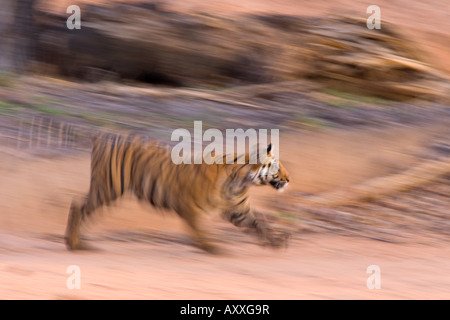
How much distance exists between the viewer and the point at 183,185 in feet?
23.8

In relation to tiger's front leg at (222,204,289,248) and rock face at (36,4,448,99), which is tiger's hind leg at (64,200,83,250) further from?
rock face at (36,4,448,99)

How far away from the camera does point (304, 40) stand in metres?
13.9

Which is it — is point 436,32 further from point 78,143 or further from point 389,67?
point 78,143

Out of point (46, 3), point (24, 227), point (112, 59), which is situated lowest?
point (24, 227)

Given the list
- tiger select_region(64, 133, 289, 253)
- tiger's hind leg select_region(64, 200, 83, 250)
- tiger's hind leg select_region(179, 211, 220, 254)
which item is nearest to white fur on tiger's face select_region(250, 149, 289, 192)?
tiger select_region(64, 133, 289, 253)

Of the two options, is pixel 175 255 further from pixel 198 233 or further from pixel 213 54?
pixel 213 54

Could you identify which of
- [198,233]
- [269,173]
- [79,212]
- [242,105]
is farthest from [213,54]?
[198,233]

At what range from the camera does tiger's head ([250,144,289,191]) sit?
723 centimetres

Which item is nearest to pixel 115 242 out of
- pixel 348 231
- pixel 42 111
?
pixel 348 231

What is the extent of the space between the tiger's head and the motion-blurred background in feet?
3.74

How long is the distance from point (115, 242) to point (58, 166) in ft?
6.78

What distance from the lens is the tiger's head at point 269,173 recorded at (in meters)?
7.23

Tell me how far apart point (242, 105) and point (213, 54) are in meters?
1.46

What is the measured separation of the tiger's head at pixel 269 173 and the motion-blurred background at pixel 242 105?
114 centimetres
